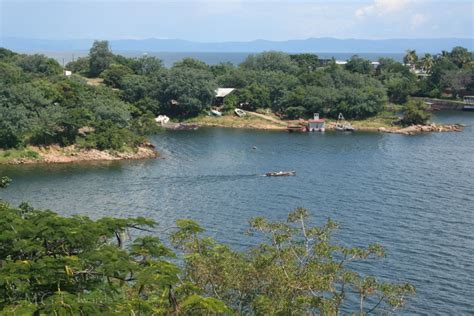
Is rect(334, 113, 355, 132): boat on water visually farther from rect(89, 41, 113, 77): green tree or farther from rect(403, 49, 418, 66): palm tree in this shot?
rect(403, 49, 418, 66): palm tree

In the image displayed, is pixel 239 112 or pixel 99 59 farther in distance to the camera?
pixel 99 59

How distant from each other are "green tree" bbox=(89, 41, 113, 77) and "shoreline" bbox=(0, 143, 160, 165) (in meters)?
42.3

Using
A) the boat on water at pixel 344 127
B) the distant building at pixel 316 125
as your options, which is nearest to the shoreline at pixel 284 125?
the boat on water at pixel 344 127

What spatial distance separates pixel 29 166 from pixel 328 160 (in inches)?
1015

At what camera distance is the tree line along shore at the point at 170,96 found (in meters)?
53.8

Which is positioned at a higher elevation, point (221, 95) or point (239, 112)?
point (221, 95)

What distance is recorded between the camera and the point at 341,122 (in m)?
75.2

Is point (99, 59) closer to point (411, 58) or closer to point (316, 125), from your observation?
point (316, 125)

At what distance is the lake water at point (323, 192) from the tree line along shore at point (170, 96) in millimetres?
3918

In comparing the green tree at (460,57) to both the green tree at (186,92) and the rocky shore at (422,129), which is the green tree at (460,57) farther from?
the green tree at (186,92)

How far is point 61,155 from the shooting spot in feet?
174

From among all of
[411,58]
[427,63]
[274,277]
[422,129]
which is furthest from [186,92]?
[274,277]

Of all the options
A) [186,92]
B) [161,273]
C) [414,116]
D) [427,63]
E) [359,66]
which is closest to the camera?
[161,273]

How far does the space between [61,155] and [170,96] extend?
25150mm
